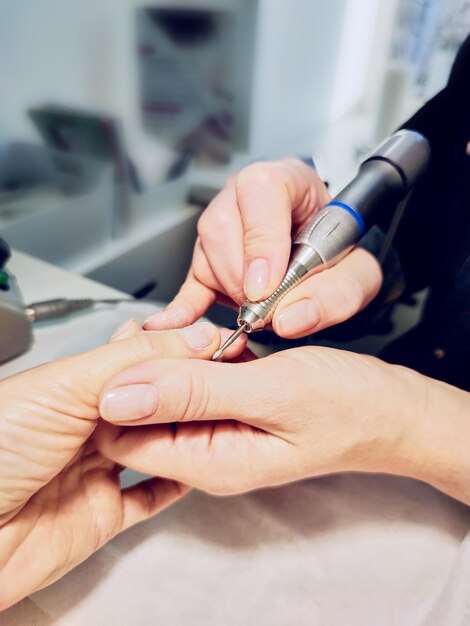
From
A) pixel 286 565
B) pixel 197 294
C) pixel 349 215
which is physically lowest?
pixel 286 565

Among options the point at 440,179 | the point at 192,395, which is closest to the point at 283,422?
the point at 192,395

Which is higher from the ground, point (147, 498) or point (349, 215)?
point (349, 215)

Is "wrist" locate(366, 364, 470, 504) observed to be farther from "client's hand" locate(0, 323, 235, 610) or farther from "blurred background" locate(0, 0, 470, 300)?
"blurred background" locate(0, 0, 470, 300)

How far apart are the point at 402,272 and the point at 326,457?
323 mm

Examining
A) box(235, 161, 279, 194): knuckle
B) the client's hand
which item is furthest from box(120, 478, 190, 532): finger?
box(235, 161, 279, 194): knuckle

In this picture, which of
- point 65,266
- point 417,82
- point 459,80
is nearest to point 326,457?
point 459,80

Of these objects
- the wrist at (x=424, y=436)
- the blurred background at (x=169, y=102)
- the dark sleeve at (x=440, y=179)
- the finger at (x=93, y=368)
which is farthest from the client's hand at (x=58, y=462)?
the blurred background at (x=169, y=102)

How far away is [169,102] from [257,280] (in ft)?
1.81

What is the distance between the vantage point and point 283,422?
13.2 inches

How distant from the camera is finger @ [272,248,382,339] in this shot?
387 millimetres

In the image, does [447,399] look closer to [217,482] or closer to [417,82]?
[217,482]

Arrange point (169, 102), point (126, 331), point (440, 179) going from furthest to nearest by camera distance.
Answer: point (169, 102)
point (440, 179)
point (126, 331)

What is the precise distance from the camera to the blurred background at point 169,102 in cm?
68

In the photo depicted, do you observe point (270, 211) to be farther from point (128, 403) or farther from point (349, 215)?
point (128, 403)
